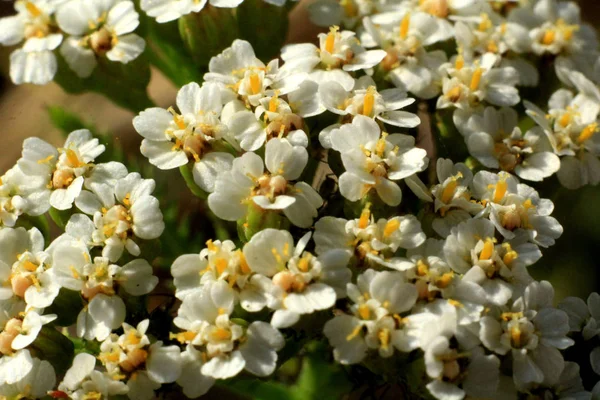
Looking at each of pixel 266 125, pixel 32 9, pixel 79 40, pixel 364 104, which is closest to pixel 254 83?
pixel 266 125

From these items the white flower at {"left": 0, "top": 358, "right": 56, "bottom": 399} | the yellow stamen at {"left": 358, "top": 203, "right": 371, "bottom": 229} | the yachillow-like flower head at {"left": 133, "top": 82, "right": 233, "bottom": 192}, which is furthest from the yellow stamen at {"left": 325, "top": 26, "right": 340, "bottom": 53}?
the white flower at {"left": 0, "top": 358, "right": 56, "bottom": 399}

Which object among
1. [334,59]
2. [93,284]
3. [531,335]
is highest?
[334,59]

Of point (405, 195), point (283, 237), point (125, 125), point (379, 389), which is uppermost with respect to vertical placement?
point (283, 237)

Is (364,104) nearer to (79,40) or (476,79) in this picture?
(476,79)

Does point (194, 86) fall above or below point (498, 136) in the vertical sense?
above

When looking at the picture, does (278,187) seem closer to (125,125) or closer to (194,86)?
(194,86)

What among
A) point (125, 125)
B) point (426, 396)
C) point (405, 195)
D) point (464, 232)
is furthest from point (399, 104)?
point (125, 125)
